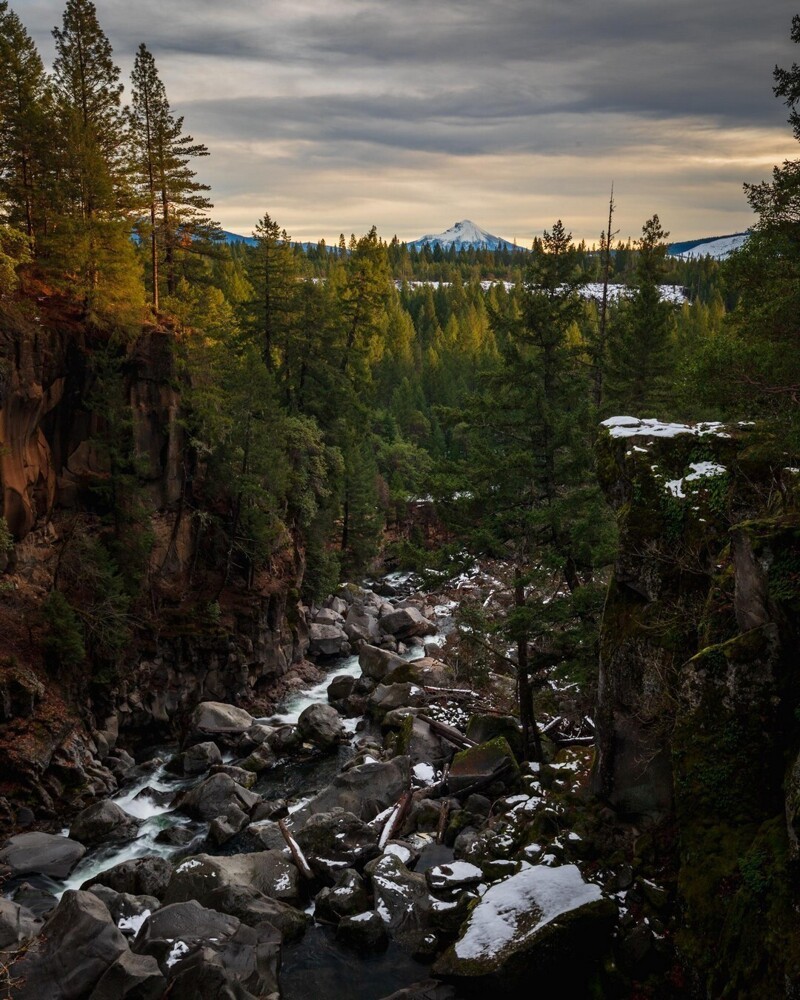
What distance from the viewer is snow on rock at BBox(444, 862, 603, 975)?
12.6 metres

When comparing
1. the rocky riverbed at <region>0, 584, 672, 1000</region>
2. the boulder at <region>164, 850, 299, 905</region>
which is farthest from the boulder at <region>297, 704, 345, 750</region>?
the boulder at <region>164, 850, 299, 905</region>

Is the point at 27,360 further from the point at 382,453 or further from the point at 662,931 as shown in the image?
the point at 382,453

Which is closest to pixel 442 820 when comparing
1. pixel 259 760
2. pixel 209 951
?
pixel 209 951

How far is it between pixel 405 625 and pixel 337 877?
2239 cm

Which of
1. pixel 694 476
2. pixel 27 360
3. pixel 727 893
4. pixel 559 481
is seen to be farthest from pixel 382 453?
pixel 727 893

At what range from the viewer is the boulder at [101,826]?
66.0 feet

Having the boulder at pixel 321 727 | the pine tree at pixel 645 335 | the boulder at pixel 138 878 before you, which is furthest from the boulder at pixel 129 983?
the pine tree at pixel 645 335

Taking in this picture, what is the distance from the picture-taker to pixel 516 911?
13195 millimetres

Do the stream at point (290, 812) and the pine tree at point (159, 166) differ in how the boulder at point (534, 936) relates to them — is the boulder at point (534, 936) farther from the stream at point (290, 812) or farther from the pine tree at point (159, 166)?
the pine tree at point (159, 166)

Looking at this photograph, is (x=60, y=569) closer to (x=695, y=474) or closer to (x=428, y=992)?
(x=428, y=992)

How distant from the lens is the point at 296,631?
3547 centimetres

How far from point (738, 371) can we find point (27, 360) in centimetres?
2318

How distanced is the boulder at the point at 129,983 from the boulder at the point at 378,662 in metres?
19.6

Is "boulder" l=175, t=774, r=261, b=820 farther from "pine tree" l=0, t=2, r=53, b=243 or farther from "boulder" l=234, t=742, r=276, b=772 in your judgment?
"pine tree" l=0, t=2, r=53, b=243
